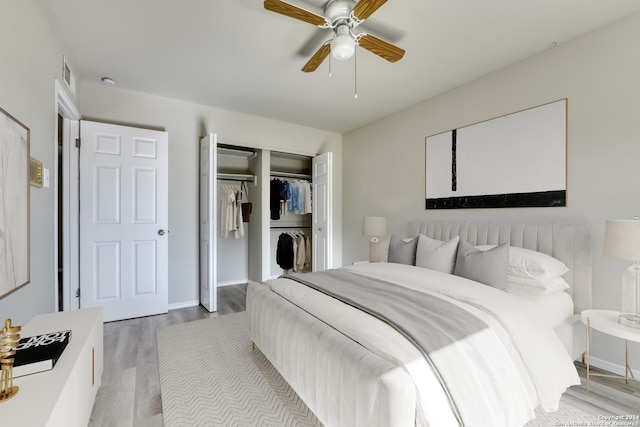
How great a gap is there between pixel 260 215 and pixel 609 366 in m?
4.00

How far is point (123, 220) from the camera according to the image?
10.3 ft

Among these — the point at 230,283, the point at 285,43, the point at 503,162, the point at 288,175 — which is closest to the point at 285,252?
the point at 230,283

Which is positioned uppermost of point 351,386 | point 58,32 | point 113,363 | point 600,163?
point 58,32

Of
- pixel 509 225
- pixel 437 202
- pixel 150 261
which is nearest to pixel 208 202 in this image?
pixel 150 261

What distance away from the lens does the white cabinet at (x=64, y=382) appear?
0.85 meters

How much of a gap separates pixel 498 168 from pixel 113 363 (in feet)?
12.4

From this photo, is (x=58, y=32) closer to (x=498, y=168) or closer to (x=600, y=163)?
(x=498, y=168)

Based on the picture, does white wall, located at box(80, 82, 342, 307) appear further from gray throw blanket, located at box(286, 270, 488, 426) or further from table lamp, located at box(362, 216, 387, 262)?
gray throw blanket, located at box(286, 270, 488, 426)

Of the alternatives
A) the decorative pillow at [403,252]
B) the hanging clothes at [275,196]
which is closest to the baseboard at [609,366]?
the decorative pillow at [403,252]

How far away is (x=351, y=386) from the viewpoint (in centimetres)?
114

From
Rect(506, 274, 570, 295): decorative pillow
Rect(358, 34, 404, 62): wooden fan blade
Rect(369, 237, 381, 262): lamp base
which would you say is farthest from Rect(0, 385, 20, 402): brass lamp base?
Rect(369, 237, 381, 262): lamp base

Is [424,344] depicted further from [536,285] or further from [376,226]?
[376,226]

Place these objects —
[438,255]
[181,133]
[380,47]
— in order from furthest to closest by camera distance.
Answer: [181,133] < [438,255] < [380,47]

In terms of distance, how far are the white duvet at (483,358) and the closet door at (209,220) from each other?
185cm
